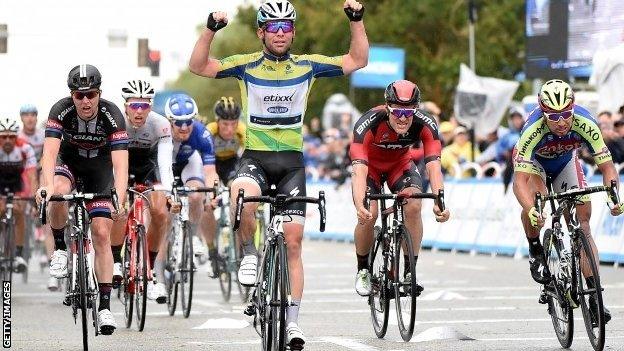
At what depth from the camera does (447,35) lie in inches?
2502

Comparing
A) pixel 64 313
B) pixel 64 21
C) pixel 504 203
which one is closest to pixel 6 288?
pixel 64 313

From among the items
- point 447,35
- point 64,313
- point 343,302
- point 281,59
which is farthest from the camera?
point 447,35

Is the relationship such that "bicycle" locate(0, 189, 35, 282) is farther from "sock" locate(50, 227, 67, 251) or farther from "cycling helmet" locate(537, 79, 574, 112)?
"cycling helmet" locate(537, 79, 574, 112)

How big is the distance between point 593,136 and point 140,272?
4364 millimetres

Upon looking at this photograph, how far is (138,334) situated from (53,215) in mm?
1466

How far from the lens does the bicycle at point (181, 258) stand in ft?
53.2

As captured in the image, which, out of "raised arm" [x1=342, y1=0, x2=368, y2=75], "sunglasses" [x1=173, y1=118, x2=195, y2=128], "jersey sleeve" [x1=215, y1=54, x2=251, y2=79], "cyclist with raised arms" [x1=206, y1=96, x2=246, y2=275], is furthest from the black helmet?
"cyclist with raised arms" [x1=206, y1=96, x2=246, y2=275]

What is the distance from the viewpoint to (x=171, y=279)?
53.6 ft

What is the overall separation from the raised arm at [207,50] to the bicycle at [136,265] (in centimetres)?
333

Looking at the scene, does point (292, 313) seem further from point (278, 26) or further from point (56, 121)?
point (56, 121)

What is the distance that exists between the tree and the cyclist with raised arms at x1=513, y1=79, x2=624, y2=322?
1858 inches

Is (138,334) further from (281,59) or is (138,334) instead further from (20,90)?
(20,90)

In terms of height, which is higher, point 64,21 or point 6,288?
point 64,21

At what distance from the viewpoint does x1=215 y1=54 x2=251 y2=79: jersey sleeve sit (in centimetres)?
1203
